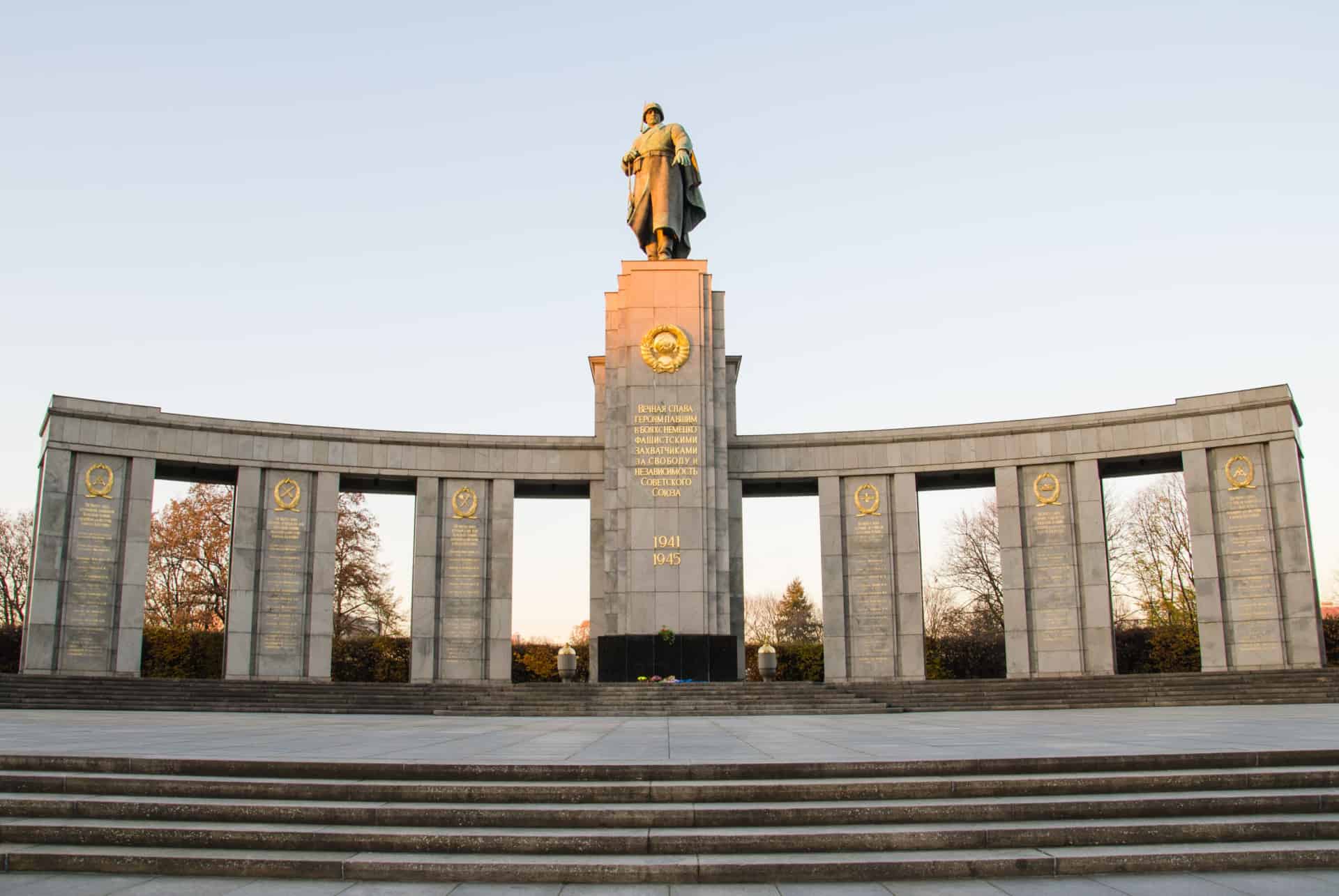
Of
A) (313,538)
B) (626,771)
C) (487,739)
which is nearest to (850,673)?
(313,538)

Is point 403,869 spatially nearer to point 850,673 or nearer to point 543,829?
point 543,829

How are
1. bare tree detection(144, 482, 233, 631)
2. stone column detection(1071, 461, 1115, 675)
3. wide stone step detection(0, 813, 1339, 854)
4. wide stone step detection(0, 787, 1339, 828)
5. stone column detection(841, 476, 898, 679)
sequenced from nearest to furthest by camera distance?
wide stone step detection(0, 813, 1339, 854), wide stone step detection(0, 787, 1339, 828), stone column detection(1071, 461, 1115, 675), stone column detection(841, 476, 898, 679), bare tree detection(144, 482, 233, 631)

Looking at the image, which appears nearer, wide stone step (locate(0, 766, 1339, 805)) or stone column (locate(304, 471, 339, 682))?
wide stone step (locate(0, 766, 1339, 805))

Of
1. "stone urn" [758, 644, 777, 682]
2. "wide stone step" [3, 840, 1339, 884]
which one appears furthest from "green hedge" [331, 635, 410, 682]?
"wide stone step" [3, 840, 1339, 884]

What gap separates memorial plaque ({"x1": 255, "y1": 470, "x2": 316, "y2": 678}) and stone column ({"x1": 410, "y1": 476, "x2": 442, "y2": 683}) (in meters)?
3.11

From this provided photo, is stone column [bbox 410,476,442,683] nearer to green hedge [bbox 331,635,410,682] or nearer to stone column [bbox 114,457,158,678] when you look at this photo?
green hedge [bbox 331,635,410,682]

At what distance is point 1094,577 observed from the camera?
103 feet

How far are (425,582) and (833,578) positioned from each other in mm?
12545

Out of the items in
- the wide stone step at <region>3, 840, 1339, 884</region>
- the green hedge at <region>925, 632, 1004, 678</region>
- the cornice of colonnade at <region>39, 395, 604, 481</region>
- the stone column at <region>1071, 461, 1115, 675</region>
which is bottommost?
the wide stone step at <region>3, 840, 1339, 884</region>

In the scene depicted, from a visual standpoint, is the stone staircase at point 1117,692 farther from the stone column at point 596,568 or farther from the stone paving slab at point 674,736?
the stone column at point 596,568

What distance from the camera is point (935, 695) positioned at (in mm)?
26016

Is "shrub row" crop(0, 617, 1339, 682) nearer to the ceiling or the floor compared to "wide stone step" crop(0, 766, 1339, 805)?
nearer to the ceiling

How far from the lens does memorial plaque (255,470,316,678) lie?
3142 centimetres

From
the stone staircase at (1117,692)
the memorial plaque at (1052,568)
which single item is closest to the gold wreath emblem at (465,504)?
the stone staircase at (1117,692)
